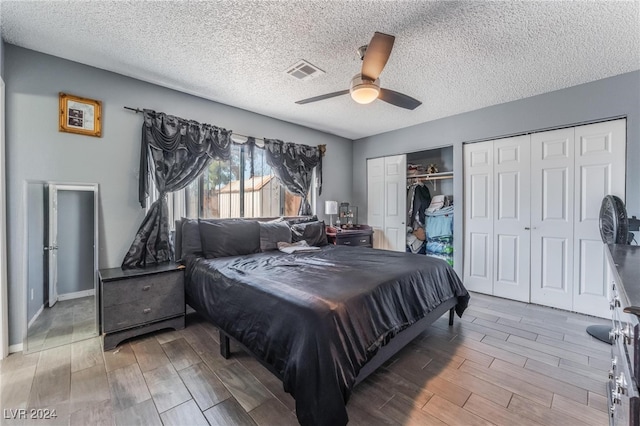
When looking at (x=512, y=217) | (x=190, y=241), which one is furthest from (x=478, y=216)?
(x=190, y=241)

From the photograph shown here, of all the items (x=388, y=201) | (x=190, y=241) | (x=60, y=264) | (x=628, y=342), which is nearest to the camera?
(x=628, y=342)

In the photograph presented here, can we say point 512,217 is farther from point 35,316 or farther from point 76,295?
point 35,316

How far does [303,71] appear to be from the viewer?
2.62 m

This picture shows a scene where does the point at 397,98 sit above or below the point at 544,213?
above

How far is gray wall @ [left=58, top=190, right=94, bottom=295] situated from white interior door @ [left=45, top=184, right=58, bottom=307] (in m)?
0.03

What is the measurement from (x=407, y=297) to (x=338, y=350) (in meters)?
0.84

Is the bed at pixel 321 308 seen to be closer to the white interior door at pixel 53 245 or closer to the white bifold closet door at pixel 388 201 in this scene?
the white interior door at pixel 53 245

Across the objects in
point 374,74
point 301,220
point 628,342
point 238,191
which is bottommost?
point 628,342

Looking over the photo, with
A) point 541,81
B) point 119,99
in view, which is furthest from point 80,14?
point 541,81

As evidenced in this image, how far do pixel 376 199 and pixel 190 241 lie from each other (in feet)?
11.0

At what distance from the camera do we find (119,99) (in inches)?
107

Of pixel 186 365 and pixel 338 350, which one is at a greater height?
pixel 338 350

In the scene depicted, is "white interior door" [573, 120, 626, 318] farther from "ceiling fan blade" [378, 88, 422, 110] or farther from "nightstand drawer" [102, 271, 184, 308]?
"nightstand drawer" [102, 271, 184, 308]

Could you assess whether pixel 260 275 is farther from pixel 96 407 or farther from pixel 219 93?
pixel 219 93
